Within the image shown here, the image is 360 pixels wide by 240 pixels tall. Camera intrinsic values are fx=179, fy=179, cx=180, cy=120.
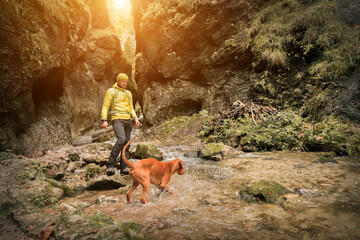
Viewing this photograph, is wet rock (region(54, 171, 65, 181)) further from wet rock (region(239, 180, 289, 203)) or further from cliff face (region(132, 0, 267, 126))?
cliff face (region(132, 0, 267, 126))

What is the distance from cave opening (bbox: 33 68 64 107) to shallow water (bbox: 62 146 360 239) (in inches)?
278

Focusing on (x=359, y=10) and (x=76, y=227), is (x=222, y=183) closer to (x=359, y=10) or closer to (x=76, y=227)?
(x=76, y=227)

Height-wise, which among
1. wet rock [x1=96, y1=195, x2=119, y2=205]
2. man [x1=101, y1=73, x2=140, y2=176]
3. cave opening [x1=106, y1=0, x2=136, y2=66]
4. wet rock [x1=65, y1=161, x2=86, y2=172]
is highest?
cave opening [x1=106, y1=0, x2=136, y2=66]

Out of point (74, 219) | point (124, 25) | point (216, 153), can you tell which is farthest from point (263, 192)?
point (124, 25)

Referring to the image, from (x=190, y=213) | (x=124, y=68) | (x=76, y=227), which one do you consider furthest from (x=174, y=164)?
(x=124, y=68)

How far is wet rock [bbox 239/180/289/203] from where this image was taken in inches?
99.6

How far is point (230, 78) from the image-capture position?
11875 millimetres

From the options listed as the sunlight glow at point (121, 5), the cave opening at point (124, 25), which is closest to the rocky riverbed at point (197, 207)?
the cave opening at point (124, 25)

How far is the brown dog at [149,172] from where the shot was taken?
103 inches

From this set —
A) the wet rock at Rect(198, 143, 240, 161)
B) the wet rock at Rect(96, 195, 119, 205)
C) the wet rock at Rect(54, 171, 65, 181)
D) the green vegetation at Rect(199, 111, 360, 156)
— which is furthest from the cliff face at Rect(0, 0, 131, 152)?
the green vegetation at Rect(199, 111, 360, 156)

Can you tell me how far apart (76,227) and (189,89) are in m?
12.9

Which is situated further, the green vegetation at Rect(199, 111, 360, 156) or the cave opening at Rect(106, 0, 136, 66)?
the cave opening at Rect(106, 0, 136, 66)

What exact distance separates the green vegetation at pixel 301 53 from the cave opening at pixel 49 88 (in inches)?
403

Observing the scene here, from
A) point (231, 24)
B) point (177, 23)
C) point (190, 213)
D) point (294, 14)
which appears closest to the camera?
point (190, 213)
